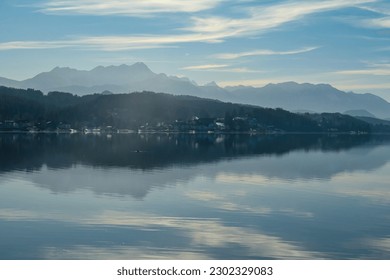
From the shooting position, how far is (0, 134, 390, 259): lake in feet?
90.3

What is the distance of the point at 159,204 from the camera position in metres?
41.2

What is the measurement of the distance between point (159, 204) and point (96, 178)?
61.1 ft

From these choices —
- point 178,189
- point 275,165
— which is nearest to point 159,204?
point 178,189

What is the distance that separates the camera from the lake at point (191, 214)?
90.3ft

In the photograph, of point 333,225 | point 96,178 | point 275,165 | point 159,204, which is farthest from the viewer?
point 275,165

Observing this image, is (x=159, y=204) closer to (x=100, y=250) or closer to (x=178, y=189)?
(x=178, y=189)

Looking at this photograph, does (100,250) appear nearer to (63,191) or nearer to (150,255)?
(150,255)

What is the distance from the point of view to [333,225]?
34062 mm

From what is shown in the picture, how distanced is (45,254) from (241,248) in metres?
10.1

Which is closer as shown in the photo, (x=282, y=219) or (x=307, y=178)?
(x=282, y=219)

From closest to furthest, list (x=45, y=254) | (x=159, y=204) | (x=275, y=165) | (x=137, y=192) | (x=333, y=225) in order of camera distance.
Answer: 1. (x=45, y=254)
2. (x=333, y=225)
3. (x=159, y=204)
4. (x=137, y=192)
5. (x=275, y=165)

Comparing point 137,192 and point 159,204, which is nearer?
point 159,204

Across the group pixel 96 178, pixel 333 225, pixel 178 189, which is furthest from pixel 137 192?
pixel 333 225

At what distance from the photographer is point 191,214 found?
121 feet
